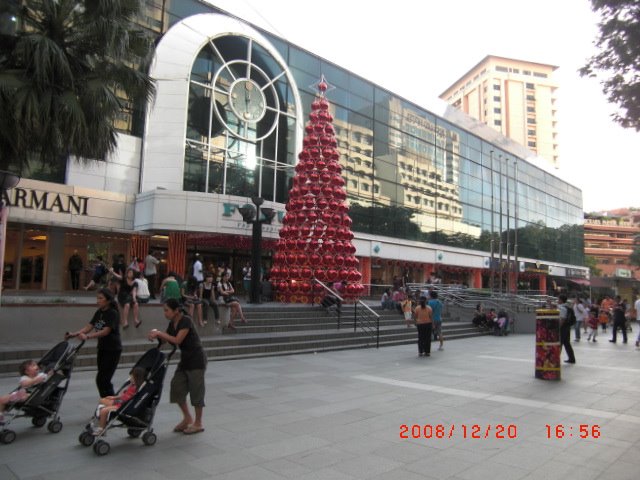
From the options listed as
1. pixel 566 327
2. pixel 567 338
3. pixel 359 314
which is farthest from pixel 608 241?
pixel 567 338

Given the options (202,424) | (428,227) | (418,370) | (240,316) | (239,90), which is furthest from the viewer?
(428,227)

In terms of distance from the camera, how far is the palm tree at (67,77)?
9453 mm

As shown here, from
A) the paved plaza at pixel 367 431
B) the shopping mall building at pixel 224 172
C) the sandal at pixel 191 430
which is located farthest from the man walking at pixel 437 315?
the shopping mall building at pixel 224 172

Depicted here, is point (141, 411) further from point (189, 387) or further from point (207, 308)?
point (207, 308)

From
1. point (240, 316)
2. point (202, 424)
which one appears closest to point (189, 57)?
point (240, 316)

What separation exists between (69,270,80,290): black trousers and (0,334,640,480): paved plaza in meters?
→ 13.0

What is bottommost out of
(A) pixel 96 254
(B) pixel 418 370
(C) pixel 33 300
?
(B) pixel 418 370

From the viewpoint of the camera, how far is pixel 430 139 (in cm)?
4266

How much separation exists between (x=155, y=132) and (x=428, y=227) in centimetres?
2417

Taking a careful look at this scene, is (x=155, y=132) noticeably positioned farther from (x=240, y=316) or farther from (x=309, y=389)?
(x=309, y=389)

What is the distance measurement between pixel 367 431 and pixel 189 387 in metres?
2.15

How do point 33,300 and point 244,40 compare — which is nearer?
point 33,300

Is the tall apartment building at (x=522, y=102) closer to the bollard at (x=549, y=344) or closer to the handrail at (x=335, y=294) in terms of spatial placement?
the handrail at (x=335, y=294)
